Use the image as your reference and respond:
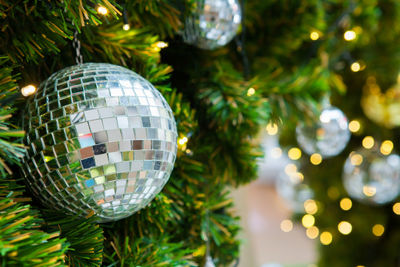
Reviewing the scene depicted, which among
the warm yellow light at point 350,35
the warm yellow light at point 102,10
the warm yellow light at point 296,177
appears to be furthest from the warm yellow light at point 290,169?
the warm yellow light at point 102,10

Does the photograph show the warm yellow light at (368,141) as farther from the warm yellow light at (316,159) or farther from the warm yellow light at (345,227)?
the warm yellow light at (345,227)

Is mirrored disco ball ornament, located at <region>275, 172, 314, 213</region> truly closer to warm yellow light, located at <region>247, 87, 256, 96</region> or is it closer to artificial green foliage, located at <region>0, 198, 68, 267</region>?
warm yellow light, located at <region>247, 87, 256, 96</region>

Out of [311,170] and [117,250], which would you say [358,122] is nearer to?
[311,170]

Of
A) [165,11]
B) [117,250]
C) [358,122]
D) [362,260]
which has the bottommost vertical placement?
[362,260]

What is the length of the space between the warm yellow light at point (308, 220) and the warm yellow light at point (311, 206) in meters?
0.02

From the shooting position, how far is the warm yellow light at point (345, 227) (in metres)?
1.14

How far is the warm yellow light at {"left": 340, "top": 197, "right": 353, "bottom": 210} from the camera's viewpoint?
1.14 metres

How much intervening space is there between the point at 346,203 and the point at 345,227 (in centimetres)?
7

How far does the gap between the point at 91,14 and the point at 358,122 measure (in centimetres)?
95

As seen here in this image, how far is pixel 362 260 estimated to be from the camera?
3.73 ft

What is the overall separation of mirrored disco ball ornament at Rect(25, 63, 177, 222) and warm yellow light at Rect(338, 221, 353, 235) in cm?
99

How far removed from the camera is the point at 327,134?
72 centimetres

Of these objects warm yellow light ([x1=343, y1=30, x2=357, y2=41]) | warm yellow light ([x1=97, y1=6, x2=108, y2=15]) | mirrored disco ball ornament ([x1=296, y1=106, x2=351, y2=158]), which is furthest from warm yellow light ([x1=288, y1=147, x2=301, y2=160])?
warm yellow light ([x1=97, y1=6, x2=108, y2=15])

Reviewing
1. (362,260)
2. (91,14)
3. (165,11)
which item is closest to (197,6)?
(165,11)
